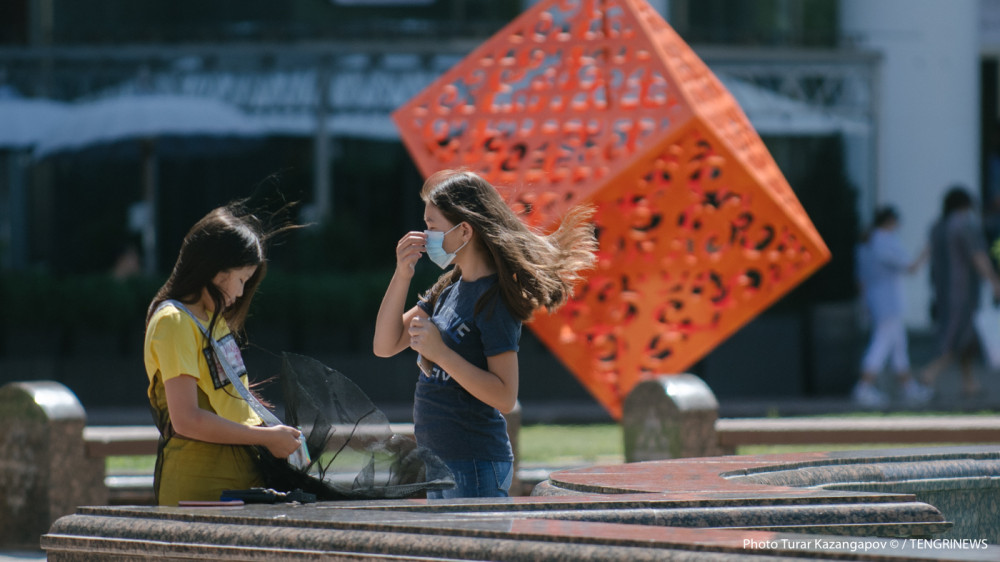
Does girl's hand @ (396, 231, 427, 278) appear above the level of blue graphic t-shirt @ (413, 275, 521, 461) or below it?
above

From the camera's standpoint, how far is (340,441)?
12.6ft

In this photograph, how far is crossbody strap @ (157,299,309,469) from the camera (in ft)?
12.5

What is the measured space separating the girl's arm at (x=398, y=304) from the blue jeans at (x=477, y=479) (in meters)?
0.42

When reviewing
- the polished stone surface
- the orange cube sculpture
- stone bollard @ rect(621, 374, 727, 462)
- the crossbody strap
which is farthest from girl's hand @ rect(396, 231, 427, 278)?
the orange cube sculpture

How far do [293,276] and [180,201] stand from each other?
8.40 metres

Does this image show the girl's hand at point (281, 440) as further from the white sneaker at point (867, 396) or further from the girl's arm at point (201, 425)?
the white sneaker at point (867, 396)

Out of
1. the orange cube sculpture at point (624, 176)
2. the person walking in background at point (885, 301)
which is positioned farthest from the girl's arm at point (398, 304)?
the person walking in background at point (885, 301)

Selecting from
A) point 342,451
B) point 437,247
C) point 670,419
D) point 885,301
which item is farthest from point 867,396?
point 342,451

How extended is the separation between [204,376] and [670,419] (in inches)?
155

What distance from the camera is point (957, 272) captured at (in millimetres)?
14148

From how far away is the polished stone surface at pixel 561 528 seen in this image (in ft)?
9.74

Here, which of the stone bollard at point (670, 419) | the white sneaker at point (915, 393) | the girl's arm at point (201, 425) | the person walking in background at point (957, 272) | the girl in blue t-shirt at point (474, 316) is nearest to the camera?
the girl's arm at point (201, 425)

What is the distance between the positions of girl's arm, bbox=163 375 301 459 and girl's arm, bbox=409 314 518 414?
0.46m

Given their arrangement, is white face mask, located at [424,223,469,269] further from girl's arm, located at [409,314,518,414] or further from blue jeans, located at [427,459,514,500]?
blue jeans, located at [427,459,514,500]
